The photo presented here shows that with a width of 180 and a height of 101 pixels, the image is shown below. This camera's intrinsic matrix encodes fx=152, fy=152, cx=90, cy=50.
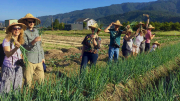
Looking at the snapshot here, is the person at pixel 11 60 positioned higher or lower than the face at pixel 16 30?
lower

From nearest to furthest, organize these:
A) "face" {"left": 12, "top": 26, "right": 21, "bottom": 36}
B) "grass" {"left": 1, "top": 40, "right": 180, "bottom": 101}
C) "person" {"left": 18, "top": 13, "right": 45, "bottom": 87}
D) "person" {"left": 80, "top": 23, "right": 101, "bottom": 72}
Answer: "grass" {"left": 1, "top": 40, "right": 180, "bottom": 101} → "face" {"left": 12, "top": 26, "right": 21, "bottom": 36} → "person" {"left": 18, "top": 13, "right": 45, "bottom": 87} → "person" {"left": 80, "top": 23, "right": 101, "bottom": 72}

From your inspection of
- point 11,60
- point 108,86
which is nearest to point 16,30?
point 11,60

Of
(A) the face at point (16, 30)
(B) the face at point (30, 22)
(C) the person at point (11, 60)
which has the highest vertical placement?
(B) the face at point (30, 22)

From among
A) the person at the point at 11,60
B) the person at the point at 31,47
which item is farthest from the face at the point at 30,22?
the person at the point at 11,60

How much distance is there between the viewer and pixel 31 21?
2.67 m

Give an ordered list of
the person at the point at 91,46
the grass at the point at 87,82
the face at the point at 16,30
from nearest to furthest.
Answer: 1. the grass at the point at 87,82
2. the face at the point at 16,30
3. the person at the point at 91,46

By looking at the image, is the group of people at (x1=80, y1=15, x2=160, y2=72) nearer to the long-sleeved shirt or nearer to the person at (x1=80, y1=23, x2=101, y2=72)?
the person at (x1=80, y1=23, x2=101, y2=72)

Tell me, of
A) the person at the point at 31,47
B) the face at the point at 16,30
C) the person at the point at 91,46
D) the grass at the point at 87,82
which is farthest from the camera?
the person at the point at 91,46

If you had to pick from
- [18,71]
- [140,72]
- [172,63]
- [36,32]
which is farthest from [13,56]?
[172,63]

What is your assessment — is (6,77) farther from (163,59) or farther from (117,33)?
(163,59)

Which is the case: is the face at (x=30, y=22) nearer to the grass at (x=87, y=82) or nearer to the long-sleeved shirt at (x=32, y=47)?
the long-sleeved shirt at (x=32, y=47)

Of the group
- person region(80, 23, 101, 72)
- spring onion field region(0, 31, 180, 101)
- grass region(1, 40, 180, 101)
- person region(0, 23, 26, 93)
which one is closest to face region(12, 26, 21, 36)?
person region(0, 23, 26, 93)

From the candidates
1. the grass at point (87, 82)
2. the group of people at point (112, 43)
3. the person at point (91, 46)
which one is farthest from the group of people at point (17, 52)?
the person at point (91, 46)

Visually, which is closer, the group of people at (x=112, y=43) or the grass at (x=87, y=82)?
the grass at (x=87, y=82)
